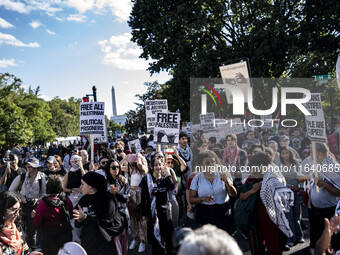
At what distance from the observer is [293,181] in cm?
605

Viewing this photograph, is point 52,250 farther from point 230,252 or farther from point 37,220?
point 230,252

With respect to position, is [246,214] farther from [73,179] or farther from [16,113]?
[16,113]

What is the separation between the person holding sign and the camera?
4.38 metres

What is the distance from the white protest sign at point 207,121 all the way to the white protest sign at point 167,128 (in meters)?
3.11

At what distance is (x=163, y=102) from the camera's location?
961cm

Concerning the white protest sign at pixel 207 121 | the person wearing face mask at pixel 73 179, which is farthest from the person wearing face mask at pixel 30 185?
the white protest sign at pixel 207 121

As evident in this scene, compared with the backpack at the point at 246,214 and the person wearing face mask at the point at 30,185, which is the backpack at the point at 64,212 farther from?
the backpack at the point at 246,214

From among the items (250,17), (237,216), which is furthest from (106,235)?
(250,17)

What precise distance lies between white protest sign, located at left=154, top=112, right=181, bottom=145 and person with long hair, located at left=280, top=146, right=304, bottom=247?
281 cm

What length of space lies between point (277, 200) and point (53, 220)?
9.83ft

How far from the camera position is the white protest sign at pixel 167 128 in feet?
26.8

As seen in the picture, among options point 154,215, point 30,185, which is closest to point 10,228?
point 154,215

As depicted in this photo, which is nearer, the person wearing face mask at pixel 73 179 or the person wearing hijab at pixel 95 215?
the person wearing hijab at pixel 95 215

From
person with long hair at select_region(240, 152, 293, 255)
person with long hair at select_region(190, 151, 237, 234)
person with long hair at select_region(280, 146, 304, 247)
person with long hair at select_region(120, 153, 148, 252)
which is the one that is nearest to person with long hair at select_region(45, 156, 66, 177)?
person with long hair at select_region(120, 153, 148, 252)
